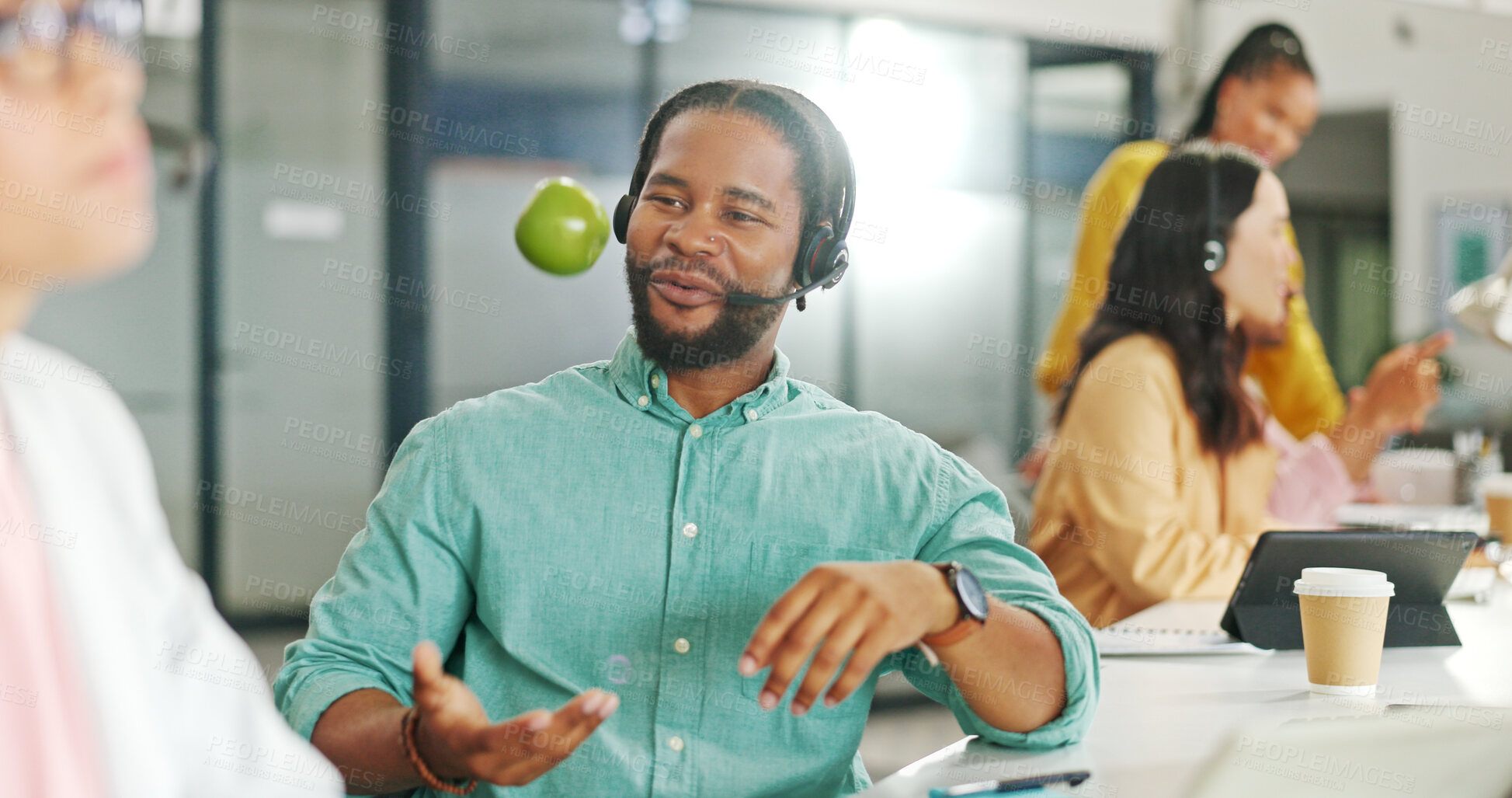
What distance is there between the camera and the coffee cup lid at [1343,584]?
1.37m

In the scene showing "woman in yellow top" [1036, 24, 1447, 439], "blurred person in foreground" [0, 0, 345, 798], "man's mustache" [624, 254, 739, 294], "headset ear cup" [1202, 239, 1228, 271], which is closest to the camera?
"blurred person in foreground" [0, 0, 345, 798]

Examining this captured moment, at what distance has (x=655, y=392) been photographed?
1367 mm

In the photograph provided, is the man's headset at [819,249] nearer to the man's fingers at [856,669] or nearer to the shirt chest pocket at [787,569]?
the shirt chest pocket at [787,569]

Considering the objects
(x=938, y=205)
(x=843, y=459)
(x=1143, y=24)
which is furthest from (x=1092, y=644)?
(x=1143, y=24)

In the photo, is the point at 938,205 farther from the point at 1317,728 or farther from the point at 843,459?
the point at 1317,728

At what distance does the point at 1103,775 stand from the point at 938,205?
4.23 metres

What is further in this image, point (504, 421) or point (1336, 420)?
point (1336, 420)

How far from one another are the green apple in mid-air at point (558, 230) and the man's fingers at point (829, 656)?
2.12ft

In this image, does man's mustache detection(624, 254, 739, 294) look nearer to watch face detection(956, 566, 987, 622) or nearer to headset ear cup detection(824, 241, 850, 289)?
headset ear cup detection(824, 241, 850, 289)

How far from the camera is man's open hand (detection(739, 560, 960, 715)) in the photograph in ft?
3.05

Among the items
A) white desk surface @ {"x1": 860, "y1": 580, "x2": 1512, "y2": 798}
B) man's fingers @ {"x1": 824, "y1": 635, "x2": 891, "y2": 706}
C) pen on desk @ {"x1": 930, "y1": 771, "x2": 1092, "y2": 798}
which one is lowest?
white desk surface @ {"x1": 860, "y1": 580, "x2": 1512, "y2": 798}

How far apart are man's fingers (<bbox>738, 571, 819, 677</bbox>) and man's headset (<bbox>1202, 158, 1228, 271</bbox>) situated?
1545 mm

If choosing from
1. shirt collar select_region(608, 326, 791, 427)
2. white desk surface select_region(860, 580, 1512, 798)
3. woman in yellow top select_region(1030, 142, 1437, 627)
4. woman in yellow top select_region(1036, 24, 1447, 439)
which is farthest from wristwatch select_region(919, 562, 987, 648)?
woman in yellow top select_region(1036, 24, 1447, 439)

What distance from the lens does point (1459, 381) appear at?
5434mm
